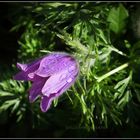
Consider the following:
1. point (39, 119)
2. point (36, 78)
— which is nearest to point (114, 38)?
point (39, 119)

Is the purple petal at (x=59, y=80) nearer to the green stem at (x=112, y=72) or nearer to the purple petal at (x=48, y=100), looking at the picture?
the purple petal at (x=48, y=100)

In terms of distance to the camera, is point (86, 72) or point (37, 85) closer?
point (37, 85)

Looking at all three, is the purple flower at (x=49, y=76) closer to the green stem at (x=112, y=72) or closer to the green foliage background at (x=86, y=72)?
the green foliage background at (x=86, y=72)

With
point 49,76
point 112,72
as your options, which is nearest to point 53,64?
point 49,76

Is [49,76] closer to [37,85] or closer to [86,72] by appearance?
[37,85]

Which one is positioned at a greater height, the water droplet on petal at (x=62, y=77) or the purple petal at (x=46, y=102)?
the water droplet on petal at (x=62, y=77)

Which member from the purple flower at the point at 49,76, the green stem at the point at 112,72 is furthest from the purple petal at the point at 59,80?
the green stem at the point at 112,72

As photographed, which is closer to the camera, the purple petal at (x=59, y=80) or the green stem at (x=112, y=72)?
the purple petal at (x=59, y=80)
